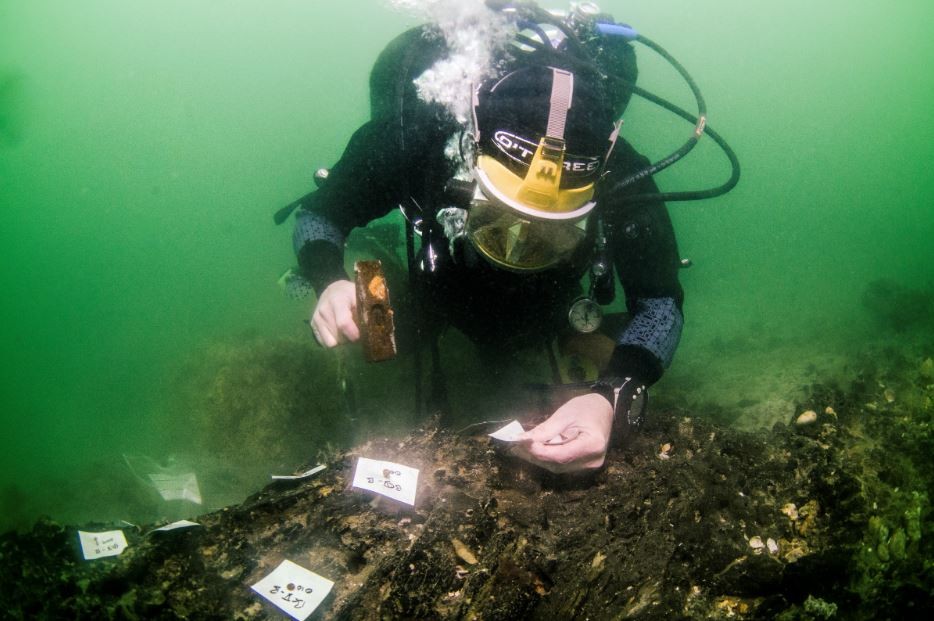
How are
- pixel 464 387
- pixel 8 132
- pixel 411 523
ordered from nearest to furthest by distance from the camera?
pixel 411 523 < pixel 464 387 < pixel 8 132

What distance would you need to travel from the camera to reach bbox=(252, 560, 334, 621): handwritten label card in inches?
62.7

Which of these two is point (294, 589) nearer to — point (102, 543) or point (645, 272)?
point (102, 543)

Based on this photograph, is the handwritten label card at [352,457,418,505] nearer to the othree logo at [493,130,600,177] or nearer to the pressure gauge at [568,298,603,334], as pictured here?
the pressure gauge at [568,298,603,334]

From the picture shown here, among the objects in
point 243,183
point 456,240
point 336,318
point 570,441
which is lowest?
point 243,183

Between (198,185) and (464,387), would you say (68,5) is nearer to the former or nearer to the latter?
(198,185)

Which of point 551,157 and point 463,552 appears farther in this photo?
point 551,157

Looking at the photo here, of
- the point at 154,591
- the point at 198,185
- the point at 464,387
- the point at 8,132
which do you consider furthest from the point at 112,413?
the point at 8,132

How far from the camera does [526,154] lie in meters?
2.41

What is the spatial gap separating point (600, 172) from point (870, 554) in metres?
2.11

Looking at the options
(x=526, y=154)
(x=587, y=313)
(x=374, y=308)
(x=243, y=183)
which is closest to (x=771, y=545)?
(x=587, y=313)

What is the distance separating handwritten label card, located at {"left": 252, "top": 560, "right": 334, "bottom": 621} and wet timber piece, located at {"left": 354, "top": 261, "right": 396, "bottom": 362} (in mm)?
949

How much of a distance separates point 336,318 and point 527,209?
4.16 feet

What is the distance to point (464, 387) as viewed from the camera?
6.45 m

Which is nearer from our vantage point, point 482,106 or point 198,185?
point 482,106
